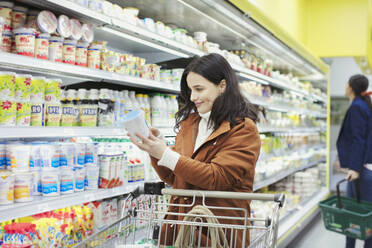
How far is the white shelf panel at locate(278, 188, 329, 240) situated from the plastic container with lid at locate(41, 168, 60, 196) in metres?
2.97

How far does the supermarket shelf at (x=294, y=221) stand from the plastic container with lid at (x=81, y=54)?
119 inches

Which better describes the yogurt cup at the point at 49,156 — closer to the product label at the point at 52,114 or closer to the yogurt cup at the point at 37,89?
the product label at the point at 52,114

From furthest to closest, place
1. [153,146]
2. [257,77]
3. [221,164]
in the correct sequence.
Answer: [257,77], [221,164], [153,146]

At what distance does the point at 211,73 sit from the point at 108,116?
96cm

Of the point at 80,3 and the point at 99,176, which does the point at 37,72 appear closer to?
the point at 80,3

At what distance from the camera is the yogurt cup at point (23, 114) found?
1.94 meters

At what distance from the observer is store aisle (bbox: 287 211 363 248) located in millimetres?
5027

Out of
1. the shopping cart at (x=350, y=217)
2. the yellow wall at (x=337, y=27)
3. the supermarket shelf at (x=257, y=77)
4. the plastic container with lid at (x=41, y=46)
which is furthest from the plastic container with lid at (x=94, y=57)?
the yellow wall at (x=337, y=27)

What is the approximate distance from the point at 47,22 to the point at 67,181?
2.87ft

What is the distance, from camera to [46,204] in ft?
6.46

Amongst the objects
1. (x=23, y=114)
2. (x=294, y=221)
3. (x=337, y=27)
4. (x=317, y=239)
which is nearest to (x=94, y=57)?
(x=23, y=114)

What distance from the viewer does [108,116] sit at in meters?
2.52

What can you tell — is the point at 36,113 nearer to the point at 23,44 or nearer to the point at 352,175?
the point at 23,44

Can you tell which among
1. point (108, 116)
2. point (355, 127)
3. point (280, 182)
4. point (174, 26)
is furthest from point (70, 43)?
point (280, 182)
